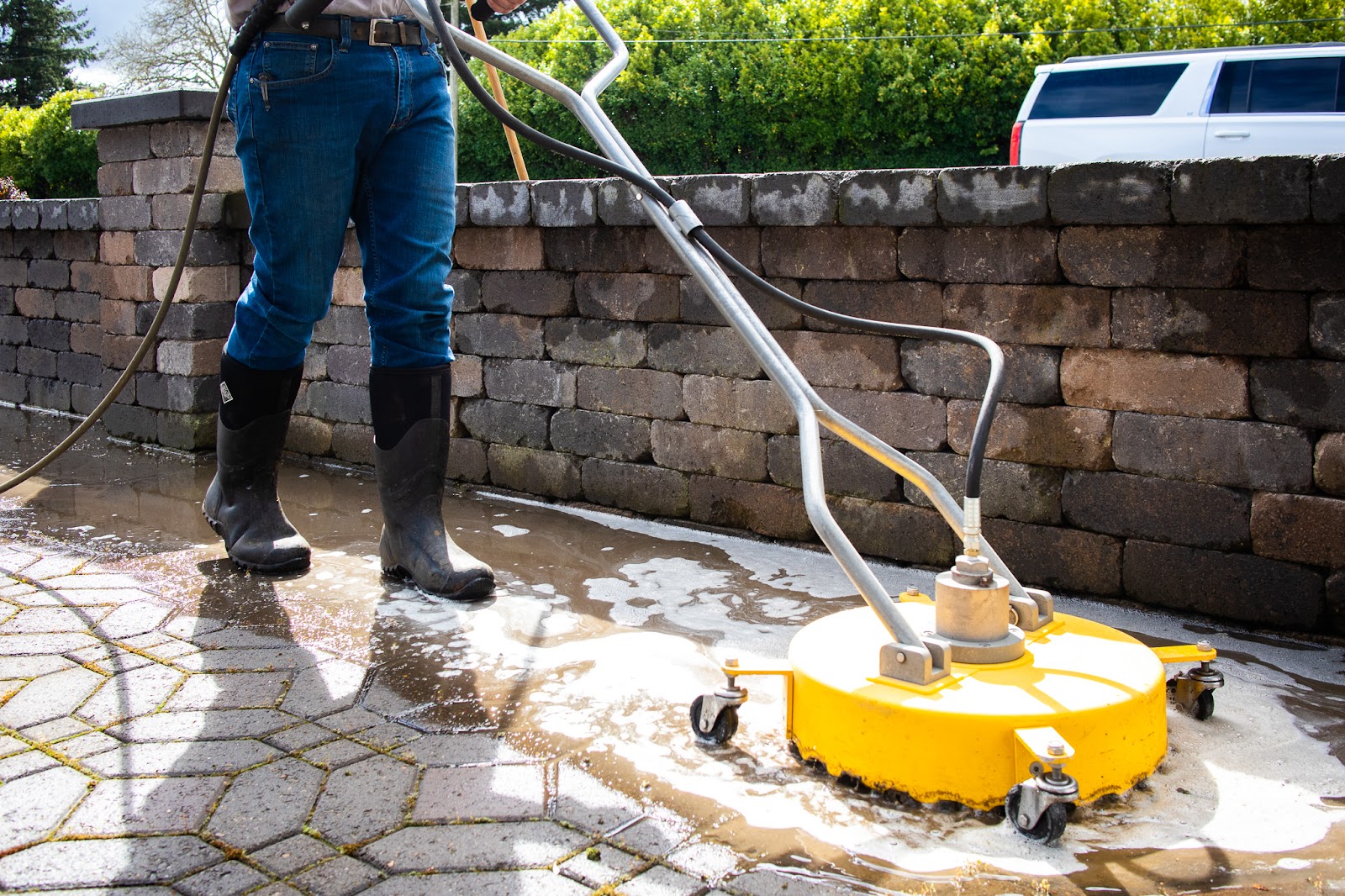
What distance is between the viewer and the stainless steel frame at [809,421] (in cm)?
227

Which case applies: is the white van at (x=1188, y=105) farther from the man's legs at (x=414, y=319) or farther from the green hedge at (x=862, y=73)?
the man's legs at (x=414, y=319)

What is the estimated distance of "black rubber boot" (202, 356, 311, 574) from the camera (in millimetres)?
3674

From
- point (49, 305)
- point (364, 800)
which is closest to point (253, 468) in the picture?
point (364, 800)

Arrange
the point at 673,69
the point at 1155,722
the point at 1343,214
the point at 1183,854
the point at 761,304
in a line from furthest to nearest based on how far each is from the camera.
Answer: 1. the point at 673,69
2. the point at 761,304
3. the point at 1343,214
4. the point at 1155,722
5. the point at 1183,854

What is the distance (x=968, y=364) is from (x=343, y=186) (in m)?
2.05

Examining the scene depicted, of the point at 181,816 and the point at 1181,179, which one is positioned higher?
the point at 1181,179

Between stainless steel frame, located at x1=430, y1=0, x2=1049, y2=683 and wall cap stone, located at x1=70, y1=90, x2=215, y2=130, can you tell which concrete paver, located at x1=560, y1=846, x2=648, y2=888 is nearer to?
stainless steel frame, located at x1=430, y1=0, x2=1049, y2=683

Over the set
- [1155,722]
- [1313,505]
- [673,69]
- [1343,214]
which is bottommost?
[1155,722]

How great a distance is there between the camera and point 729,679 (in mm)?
2479

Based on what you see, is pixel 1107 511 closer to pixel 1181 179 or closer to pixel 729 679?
pixel 1181 179

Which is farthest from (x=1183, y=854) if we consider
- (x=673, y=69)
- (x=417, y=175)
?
(x=673, y=69)

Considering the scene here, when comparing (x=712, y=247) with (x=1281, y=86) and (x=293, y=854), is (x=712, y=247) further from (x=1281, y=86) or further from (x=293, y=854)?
(x=1281, y=86)

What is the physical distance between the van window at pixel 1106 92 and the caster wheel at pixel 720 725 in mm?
9323

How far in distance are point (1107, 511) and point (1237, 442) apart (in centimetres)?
43
